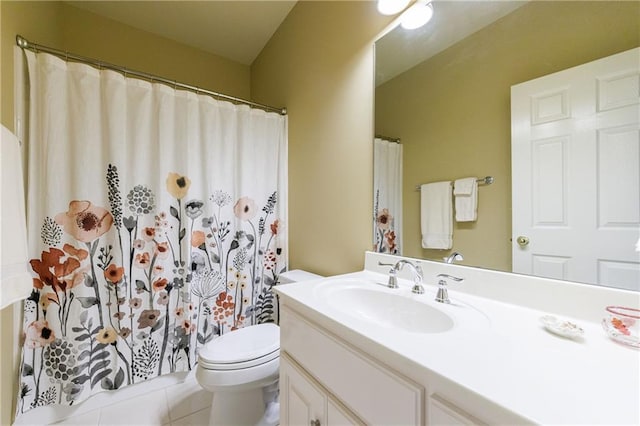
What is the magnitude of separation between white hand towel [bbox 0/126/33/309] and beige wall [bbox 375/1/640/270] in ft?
4.72

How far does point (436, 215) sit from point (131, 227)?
5.10 ft

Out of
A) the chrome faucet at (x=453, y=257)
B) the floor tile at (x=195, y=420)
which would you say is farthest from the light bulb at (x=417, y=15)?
the floor tile at (x=195, y=420)

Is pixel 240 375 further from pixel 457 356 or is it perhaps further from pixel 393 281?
pixel 457 356

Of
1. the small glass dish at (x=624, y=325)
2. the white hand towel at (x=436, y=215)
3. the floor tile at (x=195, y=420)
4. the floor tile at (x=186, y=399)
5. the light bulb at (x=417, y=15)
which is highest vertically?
the light bulb at (x=417, y=15)

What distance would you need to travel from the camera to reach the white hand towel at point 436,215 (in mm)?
1031

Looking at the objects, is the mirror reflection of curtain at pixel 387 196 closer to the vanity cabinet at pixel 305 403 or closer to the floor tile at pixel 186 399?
the vanity cabinet at pixel 305 403

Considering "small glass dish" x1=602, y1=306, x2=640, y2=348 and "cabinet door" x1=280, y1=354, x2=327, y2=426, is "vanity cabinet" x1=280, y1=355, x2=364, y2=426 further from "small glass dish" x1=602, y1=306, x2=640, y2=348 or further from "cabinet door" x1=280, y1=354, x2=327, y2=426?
"small glass dish" x1=602, y1=306, x2=640, y2=348

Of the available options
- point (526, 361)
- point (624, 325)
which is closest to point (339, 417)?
point (526, 361)

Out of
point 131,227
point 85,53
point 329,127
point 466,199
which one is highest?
point 85,53

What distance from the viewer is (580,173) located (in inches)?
27.5

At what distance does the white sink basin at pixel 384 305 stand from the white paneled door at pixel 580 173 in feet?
1.04

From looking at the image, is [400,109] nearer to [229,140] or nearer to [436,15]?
[436,15]

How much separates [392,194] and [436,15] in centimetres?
76

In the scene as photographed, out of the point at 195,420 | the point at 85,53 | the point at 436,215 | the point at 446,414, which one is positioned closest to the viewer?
the point at 446,414
